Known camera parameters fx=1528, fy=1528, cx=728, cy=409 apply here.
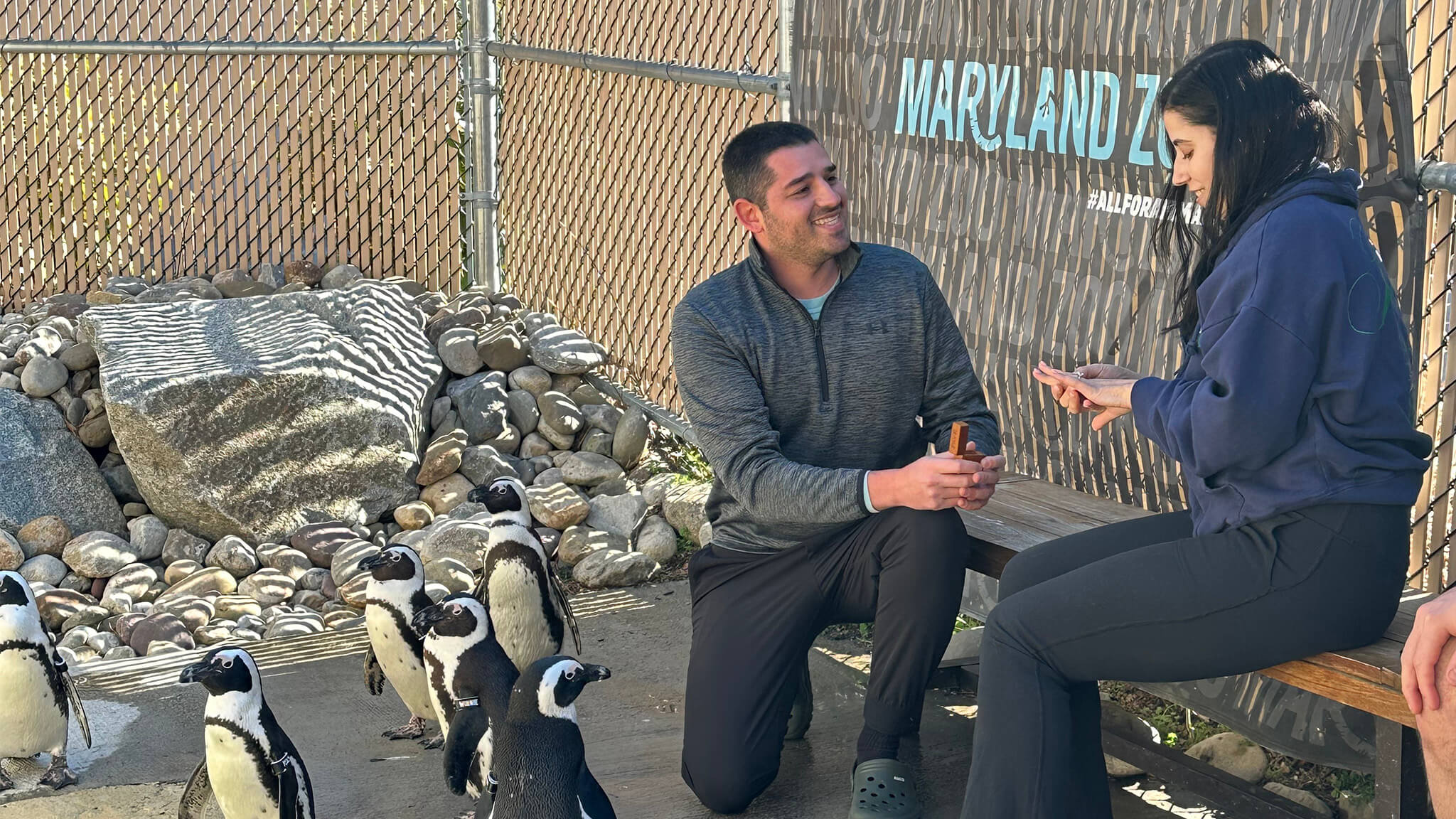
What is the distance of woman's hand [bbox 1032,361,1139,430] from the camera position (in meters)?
3.07

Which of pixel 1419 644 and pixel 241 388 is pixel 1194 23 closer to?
pixel 1419 644

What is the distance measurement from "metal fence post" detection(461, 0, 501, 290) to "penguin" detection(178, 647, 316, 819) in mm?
4879

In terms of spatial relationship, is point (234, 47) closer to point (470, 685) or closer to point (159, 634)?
point (159, 634)

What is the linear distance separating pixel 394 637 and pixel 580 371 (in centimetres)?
320

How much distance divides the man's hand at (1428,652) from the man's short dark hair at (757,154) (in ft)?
6.23

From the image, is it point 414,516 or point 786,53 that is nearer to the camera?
point 786,53

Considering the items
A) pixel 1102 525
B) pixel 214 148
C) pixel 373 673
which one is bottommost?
pixel 373 673

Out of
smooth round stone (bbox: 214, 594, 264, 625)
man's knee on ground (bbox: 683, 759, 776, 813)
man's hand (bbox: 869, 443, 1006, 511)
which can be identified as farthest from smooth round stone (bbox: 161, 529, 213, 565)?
man's hand (bbox: 869, 443, 1006, 511)

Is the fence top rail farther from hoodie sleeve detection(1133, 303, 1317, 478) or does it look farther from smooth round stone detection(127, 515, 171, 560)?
hoodie sleeve detection(1133, 303, 1317, 478)

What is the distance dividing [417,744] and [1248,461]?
8.25 ft

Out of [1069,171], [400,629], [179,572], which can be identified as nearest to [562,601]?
[400,629]

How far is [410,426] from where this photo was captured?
6.85 m

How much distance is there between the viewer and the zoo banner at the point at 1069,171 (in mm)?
3189

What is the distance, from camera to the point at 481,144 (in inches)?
321
